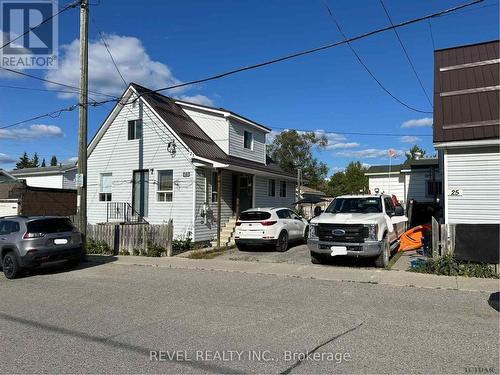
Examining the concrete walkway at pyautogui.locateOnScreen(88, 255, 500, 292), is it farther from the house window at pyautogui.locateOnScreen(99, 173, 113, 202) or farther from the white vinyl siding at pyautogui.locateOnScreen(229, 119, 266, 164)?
the white vinyl siding at pyautogui.locateOnScreen(229, 119, 266, 164)

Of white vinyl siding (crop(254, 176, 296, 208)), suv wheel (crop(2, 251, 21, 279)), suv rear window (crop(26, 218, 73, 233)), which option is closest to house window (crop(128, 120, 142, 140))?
white vinyl siding (crop(254, 176, 296, 208))

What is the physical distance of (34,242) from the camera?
38.7 ft

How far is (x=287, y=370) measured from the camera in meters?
4.82

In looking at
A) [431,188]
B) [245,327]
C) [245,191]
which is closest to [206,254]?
[245,191]

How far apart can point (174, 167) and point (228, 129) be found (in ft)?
13.2

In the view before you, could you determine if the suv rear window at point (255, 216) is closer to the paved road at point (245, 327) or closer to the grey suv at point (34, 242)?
the paved road at point (245, 327)

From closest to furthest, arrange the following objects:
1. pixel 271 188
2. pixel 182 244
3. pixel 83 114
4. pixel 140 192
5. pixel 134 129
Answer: pixel 83 114 < pixel 182 244 < pixel 140 192 < pixel 134 129 < pixel 271 188

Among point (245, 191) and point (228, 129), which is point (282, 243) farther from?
point (228, 129)

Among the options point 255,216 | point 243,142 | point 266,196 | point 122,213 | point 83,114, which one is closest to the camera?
point 83,114

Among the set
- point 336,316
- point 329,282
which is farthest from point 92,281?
point 336,316

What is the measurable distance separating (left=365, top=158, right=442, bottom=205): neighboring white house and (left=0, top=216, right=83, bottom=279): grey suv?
19.4m

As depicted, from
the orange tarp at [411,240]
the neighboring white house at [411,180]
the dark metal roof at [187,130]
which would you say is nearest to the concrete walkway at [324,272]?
the orange tarp at [411,240]

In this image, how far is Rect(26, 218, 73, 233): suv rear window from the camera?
39.5 feet

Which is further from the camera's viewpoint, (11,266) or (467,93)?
(467,93)
